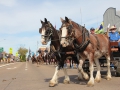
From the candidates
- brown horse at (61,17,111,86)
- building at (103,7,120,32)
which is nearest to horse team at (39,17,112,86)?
brown horse at (61,17,111,86)

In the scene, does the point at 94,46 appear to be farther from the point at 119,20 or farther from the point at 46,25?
the point at 119,20

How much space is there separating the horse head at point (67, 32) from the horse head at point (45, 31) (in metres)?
0.74

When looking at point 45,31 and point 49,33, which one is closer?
point 45,31

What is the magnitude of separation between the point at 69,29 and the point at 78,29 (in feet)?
1.88

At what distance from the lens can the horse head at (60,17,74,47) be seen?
7340 millimetres

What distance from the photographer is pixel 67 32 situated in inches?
294

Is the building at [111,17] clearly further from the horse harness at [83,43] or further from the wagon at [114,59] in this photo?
the horse harness at [83,43]

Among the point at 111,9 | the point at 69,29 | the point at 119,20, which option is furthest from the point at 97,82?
the point at 111,9

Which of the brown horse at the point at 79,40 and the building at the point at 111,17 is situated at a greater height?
the building at the point at 111,17

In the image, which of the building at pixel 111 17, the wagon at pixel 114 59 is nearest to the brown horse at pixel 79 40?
the wagon at pixel 114 59

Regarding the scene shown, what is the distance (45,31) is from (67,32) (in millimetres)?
1022

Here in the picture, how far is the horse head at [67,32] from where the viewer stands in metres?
7.34

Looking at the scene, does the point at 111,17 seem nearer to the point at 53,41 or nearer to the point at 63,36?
the point at 53,41

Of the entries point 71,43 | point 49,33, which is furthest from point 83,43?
point 49,33
